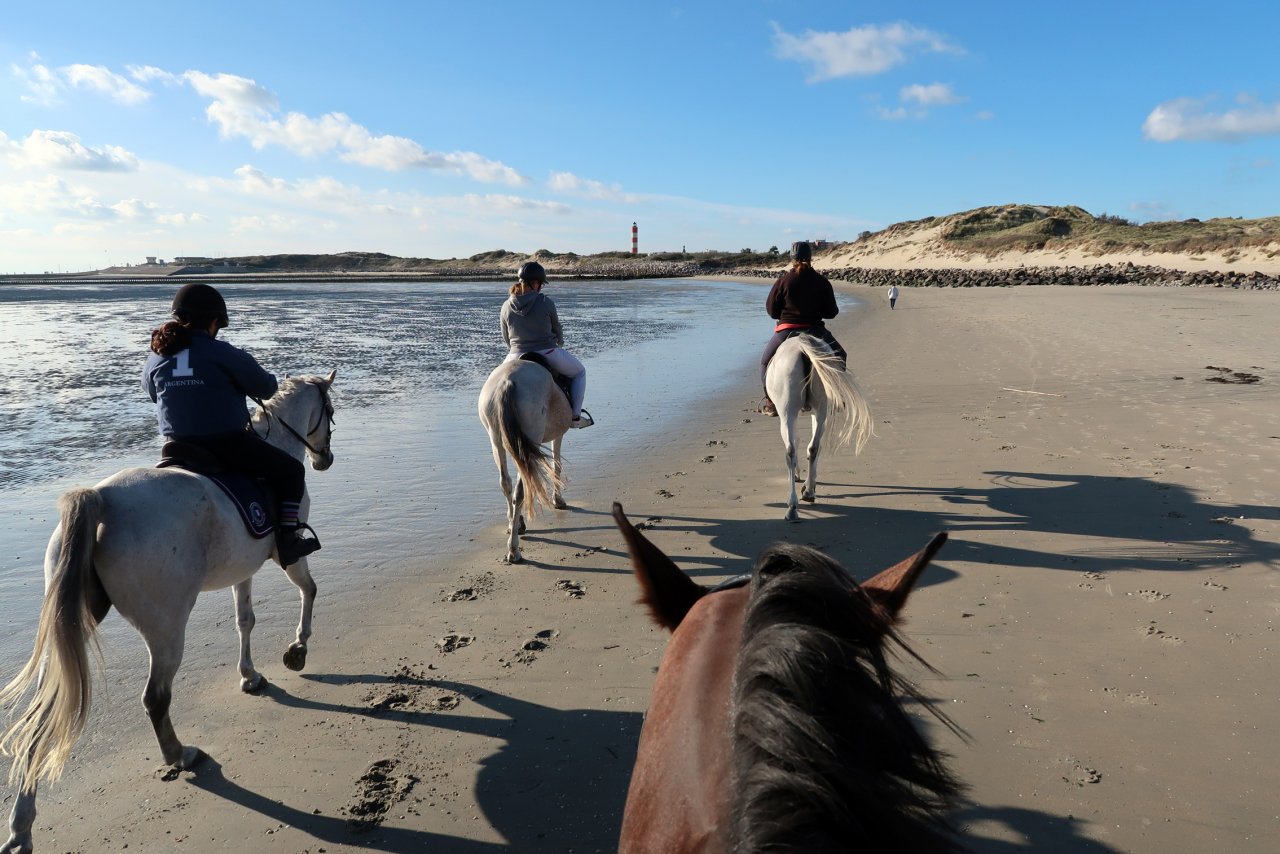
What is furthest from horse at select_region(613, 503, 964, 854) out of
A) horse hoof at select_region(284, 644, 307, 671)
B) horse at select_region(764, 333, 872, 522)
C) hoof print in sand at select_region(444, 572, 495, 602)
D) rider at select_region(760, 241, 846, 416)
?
rider at select_region(760, 241, 846, 416)

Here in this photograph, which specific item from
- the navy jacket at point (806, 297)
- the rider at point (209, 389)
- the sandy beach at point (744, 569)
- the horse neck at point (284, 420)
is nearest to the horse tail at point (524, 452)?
the sandy beach at point (744, 569)

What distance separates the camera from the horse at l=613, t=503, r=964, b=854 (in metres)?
1.03

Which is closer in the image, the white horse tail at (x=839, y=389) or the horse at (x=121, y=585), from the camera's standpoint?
the horse at (x=121, y=585)

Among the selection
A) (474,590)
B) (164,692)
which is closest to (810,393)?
(474,590)

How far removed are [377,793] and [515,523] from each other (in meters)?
2.86

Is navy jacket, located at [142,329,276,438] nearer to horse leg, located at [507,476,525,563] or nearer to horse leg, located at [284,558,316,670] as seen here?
horse leg, located at [284,558,316,670]

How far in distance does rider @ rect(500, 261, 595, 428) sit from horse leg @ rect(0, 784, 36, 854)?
484 centimetres

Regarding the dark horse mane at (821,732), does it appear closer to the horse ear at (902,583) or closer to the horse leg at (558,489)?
the horse ear at (902,583)

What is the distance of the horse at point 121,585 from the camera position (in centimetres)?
297

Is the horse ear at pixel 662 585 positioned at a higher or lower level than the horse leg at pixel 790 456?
higher

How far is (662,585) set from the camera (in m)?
1.88

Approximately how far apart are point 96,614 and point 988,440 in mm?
9277

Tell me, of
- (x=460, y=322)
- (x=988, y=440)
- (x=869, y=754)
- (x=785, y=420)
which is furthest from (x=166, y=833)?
(x=460, y=322)

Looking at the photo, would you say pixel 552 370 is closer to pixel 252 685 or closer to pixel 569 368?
pixel 569 368
